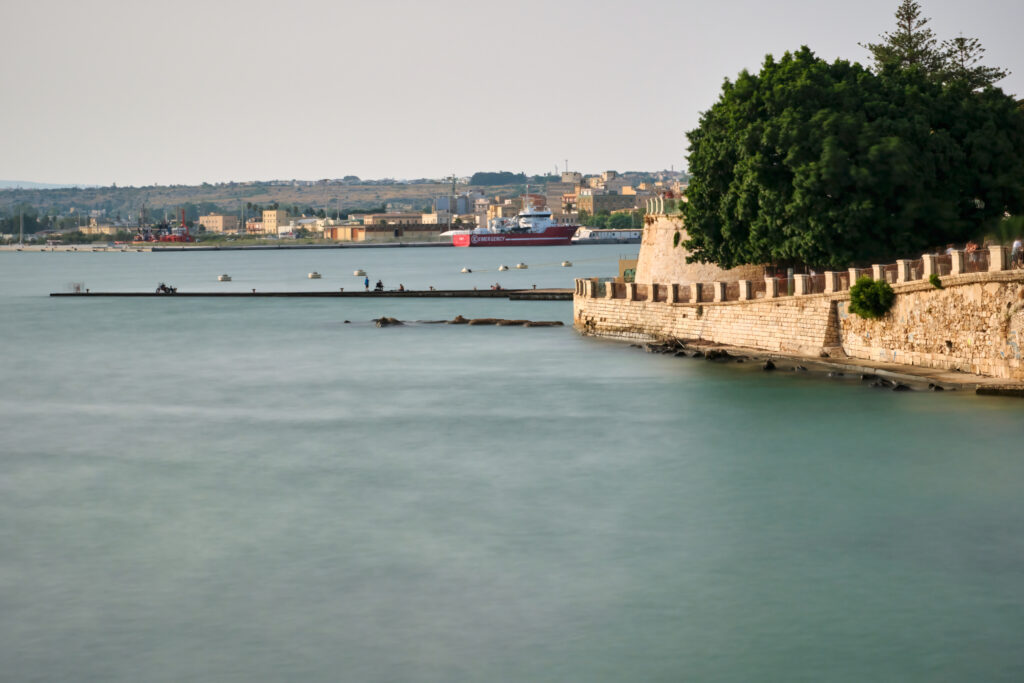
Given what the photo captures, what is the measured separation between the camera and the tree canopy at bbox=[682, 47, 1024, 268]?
38500 mm

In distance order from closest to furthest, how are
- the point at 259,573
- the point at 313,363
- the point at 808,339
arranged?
the point at 259,573 < the point at 808,339 < the point at 313,363

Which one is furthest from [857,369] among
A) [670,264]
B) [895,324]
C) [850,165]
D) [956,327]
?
[670,264]

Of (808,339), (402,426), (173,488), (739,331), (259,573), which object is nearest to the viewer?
(259,573)

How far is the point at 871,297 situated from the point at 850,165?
604 centimetres

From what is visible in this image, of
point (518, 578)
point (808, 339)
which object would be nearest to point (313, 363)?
point (808, 339)

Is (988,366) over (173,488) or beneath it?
over

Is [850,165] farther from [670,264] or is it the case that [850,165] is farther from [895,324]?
[670,264]

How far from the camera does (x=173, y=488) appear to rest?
26.8 m

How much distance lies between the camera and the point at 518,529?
22578 mm

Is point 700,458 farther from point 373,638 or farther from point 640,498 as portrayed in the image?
point 373,638

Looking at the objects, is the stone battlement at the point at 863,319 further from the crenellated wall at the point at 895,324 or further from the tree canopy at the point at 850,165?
the tree canopy at the point at 850,165

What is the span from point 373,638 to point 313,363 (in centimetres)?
3314

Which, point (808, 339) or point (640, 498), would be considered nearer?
point (640, 498)

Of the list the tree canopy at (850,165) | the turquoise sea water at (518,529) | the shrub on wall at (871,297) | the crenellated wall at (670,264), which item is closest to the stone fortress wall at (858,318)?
the shrub on wall at (871,297)
